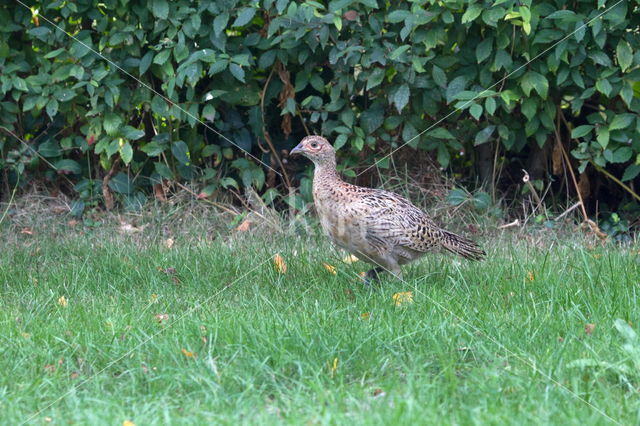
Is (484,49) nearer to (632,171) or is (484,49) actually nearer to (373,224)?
(632,171)

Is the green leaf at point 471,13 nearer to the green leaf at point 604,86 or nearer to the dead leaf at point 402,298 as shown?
the green leaf at point 604,86

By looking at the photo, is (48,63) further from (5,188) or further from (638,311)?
(638,311)

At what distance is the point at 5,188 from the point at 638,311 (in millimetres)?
5296

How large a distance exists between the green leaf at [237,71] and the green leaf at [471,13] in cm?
153

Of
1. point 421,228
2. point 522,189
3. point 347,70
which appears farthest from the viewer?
point 522,189

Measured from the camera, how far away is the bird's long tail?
580cm

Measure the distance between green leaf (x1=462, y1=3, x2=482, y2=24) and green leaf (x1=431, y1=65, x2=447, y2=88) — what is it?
1.89 ft

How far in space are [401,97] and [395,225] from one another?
1.48m

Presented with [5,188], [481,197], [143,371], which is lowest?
[5,188]

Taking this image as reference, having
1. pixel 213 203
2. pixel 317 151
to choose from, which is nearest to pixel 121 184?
pixel 213 203

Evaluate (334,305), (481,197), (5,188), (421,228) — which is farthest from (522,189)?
(5,188)

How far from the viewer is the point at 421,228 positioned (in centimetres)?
563

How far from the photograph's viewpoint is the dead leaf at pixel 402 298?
477 centimetres

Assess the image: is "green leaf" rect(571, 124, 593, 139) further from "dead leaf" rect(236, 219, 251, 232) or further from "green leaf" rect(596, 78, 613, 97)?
"dead leaf" rect(236, 219, 251, 232)
